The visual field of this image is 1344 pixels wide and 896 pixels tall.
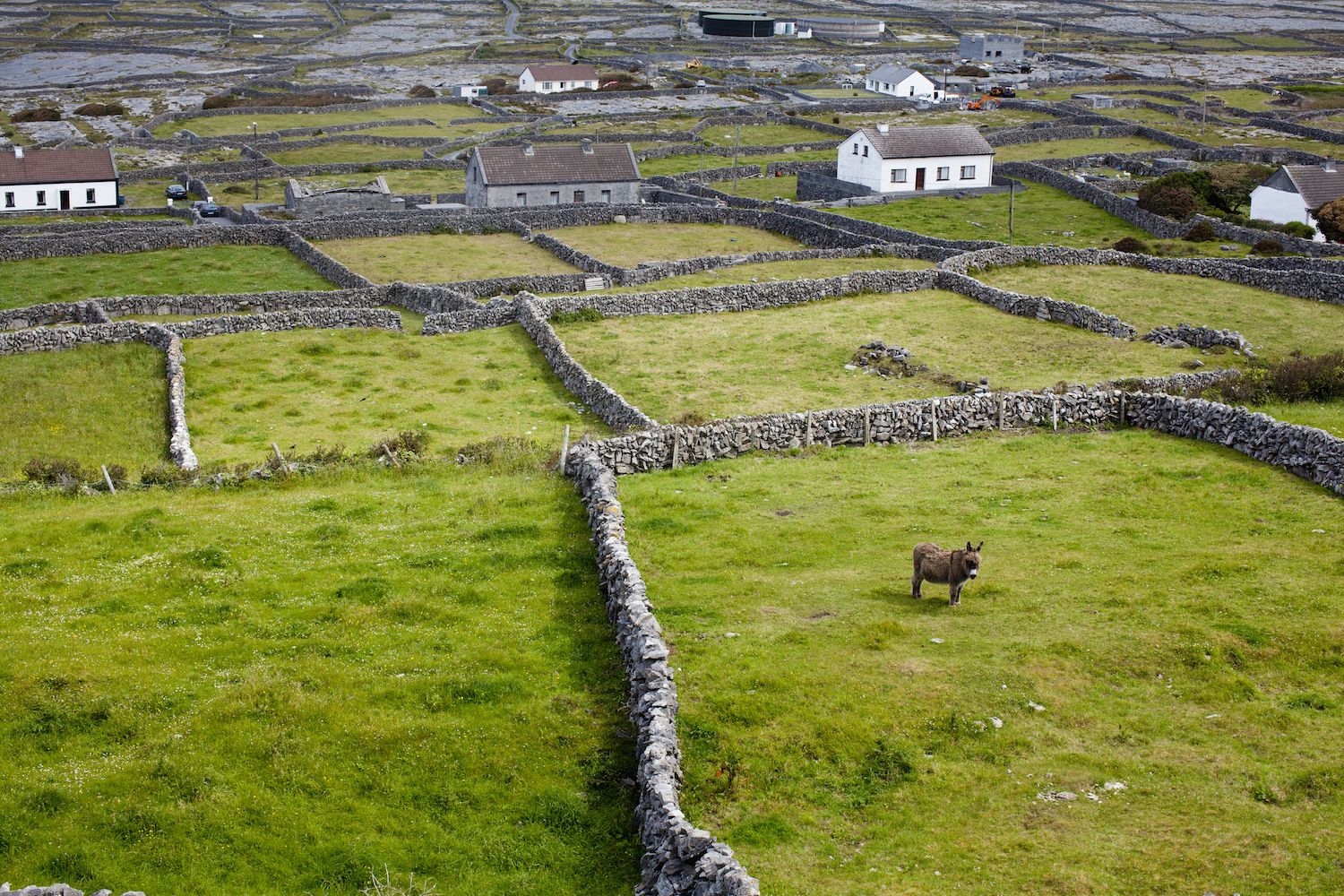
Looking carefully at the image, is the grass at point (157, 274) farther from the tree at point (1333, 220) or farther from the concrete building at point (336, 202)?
the tree at point (1333, 220)

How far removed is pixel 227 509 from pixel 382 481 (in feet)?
11.8

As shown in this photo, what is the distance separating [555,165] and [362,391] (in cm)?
4462

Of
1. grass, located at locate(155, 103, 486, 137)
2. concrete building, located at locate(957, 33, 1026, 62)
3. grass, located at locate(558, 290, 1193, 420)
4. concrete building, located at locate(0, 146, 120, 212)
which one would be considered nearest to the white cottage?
grass, located at locate(558, 290, 1193, 420)

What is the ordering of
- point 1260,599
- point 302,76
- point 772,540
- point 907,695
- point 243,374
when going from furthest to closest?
point 302,76
point 243,374
point 772,540
point 1260,599
point 907,695

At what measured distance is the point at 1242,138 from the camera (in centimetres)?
10288

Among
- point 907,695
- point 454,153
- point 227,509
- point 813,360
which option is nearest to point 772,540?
point 907,695

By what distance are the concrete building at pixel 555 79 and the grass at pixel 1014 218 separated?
79.6 metres

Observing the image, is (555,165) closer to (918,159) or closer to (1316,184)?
(918,159)

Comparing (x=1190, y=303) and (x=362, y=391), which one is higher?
(x=1190, y=303)

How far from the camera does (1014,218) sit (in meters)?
71.7

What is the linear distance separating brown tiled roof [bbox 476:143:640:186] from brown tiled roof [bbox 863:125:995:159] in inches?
634

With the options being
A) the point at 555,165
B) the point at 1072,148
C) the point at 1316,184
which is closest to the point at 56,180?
the point at 555,165

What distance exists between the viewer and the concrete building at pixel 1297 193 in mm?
66938

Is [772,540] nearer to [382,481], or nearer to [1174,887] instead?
[382,481]
